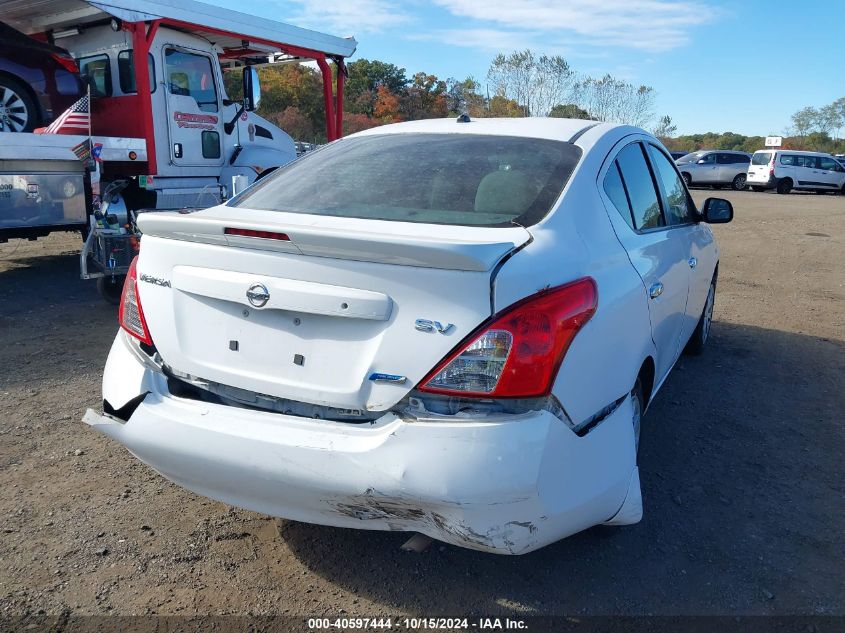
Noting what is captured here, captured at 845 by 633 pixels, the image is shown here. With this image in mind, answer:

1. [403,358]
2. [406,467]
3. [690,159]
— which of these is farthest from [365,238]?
[690,159]

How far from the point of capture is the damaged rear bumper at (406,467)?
2084 millimetres

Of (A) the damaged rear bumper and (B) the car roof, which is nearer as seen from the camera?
(A) the damaged rear bumper

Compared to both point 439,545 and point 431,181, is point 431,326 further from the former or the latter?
point 439,545

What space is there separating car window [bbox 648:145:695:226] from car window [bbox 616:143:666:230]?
214 mm

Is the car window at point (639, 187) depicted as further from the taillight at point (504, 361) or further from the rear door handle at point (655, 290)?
the taillight at point (504, 361)

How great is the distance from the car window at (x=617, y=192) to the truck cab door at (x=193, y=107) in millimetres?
6058

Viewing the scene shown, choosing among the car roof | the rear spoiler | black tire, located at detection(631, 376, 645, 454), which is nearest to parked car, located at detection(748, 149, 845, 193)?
the car roof

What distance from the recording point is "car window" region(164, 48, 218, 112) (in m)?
7.90

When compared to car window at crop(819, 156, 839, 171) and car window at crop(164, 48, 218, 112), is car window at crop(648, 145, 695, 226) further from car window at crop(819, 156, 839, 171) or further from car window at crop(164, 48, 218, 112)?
car window at crop(819, 156, 839, 171)

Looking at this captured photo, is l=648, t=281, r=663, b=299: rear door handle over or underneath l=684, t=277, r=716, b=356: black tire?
over

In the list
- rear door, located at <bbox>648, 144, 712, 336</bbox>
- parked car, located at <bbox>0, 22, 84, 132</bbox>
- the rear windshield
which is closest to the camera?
the rear windshield

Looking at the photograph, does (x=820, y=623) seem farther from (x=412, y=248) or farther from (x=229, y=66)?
(x=229, y=66)

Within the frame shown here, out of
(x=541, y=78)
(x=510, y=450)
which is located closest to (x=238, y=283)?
(x=510, y=450)

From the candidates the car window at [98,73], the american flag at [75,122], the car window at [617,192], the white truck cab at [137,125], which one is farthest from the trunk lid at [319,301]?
the car window at [98,73]
